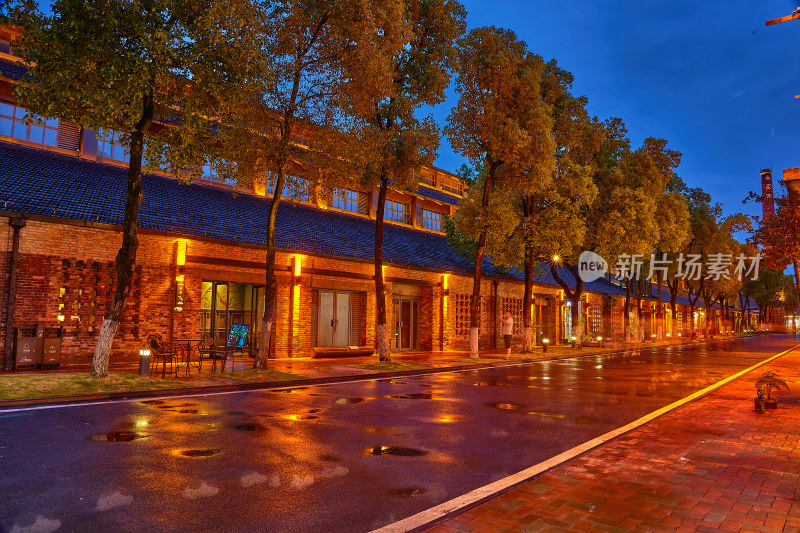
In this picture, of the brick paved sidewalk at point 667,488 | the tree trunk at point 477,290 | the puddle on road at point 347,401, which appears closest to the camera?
the brick paved sidewalk at point 667,488

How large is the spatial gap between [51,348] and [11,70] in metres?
11.7

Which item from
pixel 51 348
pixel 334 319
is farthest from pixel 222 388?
pixel 334 319

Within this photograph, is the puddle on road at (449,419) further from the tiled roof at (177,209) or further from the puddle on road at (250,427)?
the tiled roof at (177,209)

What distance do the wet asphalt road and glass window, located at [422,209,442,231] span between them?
80.7 ft

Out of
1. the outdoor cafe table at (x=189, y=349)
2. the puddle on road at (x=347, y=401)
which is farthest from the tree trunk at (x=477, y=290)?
the puddle on road at (x=347, y=401)

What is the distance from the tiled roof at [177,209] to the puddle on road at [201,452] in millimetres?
11436

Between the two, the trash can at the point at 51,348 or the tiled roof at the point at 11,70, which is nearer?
the trash can at the point at 51,348

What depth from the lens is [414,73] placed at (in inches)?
787

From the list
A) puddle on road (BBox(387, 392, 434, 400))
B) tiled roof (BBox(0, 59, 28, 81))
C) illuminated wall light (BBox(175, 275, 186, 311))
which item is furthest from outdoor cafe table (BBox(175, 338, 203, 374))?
tiled roof (BBox(0, 59, 28, 81))

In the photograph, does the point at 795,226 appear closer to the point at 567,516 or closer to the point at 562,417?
the point at 562,417

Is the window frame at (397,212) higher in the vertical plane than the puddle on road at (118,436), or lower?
higher

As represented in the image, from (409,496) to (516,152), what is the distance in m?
20.5

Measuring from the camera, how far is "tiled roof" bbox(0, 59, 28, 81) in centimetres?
1902

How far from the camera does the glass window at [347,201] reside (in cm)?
2917
